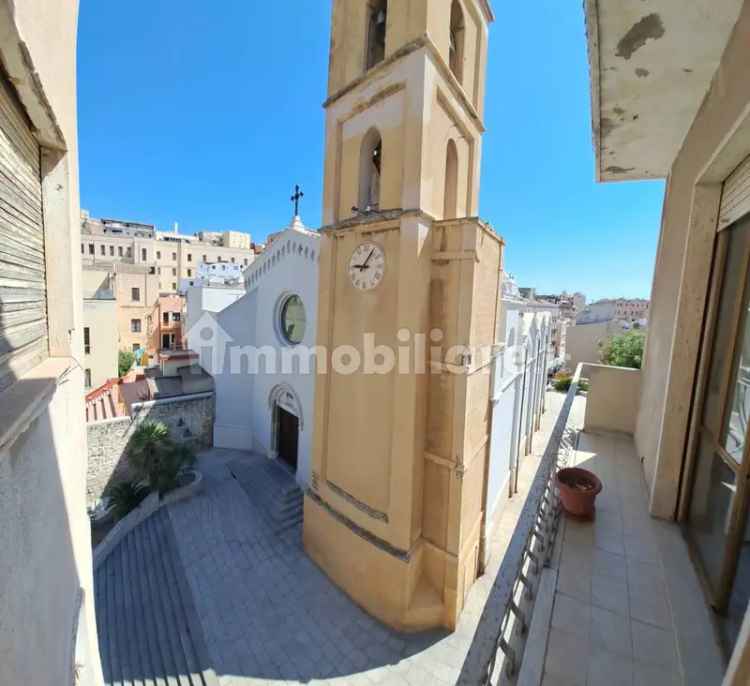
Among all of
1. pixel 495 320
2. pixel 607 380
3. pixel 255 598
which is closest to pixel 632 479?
pixel 607 380

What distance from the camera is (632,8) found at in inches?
105

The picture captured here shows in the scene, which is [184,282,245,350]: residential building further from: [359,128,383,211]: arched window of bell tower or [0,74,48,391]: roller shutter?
[0,74,48,391]: roller shutter

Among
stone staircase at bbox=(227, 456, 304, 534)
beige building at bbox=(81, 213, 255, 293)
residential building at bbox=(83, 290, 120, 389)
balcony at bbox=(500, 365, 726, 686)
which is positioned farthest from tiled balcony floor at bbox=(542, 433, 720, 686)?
beige building at bbox=(81, 213, 255, 293)

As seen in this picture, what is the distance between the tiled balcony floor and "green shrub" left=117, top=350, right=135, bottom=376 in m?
28.6

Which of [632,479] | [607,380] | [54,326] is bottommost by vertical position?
[632,479]

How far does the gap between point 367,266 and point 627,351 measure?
772cm

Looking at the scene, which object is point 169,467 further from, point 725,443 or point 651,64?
point 651,64

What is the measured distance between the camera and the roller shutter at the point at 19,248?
1.83m

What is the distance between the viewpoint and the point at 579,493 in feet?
12.4

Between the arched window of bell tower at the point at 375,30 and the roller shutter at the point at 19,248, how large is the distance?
713 centimetres

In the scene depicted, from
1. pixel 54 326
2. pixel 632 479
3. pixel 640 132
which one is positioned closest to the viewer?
pixel 54 326

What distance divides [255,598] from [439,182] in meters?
9.82

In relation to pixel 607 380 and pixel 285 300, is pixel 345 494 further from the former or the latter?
pixel 285 300

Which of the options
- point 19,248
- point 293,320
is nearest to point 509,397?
point 293,320
